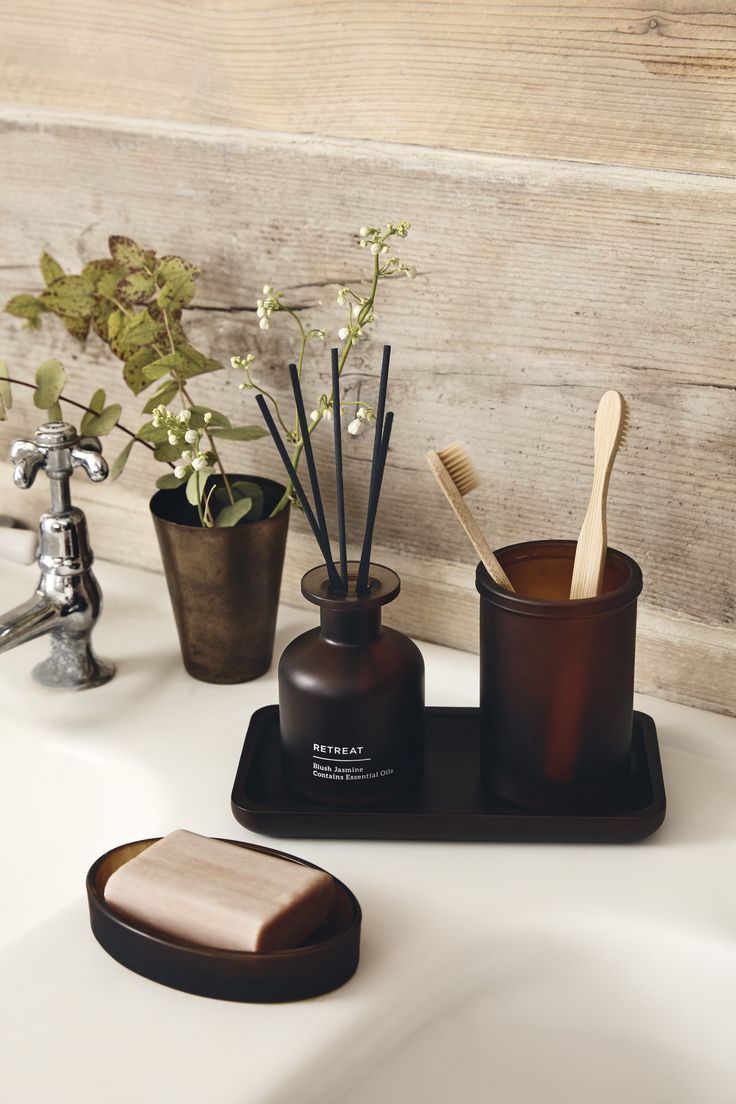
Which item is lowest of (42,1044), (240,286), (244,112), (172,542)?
(42,1044)

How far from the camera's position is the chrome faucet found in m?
0.86

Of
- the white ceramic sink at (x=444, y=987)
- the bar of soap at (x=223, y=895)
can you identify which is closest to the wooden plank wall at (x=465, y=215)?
the white ceramic sink at (x=444, y=987)

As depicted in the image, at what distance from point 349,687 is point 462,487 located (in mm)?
139

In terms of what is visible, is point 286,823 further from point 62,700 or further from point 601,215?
point 601,215

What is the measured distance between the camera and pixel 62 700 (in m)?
0.89

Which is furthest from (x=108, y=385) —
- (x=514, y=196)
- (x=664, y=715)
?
(x=664, y=715)

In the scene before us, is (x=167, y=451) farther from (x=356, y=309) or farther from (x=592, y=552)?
(x=592, y=552)

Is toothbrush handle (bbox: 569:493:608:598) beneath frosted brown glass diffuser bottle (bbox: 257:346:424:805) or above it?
above

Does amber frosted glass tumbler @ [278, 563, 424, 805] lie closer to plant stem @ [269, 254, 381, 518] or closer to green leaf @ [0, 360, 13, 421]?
plant stem @ [269, 254, 381, 518]

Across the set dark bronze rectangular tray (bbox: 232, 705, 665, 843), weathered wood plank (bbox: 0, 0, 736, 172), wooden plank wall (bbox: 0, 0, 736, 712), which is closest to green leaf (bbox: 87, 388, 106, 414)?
wooden plank wall (bbox: 0, 0, 736, 712)

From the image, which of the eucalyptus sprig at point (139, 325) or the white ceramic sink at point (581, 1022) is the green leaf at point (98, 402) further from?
the white ceramic sink at point (581, 1022)

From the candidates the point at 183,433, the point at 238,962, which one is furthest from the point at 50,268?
the point at 238,962

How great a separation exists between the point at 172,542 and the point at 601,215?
1.28 feet

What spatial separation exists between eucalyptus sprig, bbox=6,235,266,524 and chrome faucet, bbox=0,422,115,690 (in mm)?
36
